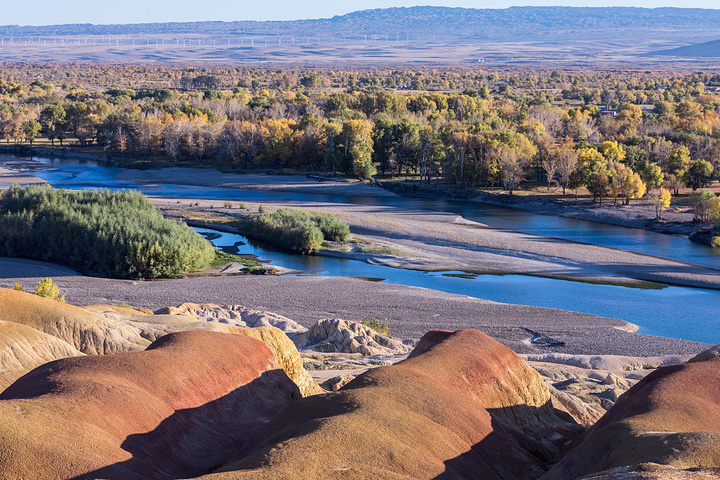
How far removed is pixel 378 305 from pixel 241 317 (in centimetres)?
860

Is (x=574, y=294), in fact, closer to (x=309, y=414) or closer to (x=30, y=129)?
(x=309, y=414)

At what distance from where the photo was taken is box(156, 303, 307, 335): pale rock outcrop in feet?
108

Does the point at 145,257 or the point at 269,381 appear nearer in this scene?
the point at 269,381

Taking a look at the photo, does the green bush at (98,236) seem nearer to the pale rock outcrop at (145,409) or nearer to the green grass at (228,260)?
the green grass at (228,260)

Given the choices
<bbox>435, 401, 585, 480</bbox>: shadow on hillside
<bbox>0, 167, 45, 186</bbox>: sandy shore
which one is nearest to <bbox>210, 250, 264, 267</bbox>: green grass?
<bbox>435, 401, 585, 480</bbox>: shadow on hillside

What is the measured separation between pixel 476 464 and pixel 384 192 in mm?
74730

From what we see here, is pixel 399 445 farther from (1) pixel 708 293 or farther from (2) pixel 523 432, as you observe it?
(1) pixel 708 293

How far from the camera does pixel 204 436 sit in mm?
16484

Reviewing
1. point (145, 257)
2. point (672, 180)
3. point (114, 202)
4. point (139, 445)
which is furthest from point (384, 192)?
point (139, 445)

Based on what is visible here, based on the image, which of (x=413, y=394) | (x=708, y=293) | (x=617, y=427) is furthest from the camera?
(x=708, y=293)

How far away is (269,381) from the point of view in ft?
65.5

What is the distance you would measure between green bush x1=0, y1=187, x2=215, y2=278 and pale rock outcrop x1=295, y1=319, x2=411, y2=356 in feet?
63.9

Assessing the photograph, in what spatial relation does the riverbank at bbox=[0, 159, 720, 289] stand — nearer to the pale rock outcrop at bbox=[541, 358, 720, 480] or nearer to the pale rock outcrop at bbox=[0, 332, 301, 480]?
the pale rock outcrop at bbox=[541, 358, 720, 480]

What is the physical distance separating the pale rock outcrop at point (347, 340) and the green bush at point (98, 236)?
19.5m
